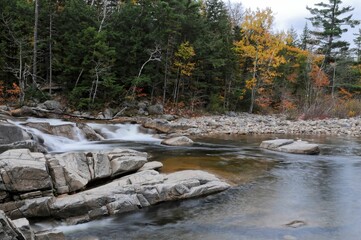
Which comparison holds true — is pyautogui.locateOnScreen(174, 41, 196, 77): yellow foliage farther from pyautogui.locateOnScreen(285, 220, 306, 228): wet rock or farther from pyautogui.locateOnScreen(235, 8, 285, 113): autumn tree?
pyautogui.locateOnScreen(285, 220, 306, 228): wet rock

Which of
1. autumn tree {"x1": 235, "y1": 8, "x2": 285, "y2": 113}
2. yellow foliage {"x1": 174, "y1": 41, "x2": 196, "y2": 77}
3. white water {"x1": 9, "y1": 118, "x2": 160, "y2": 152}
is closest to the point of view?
white water {"x1": 9, "y1": 118, "x2": 160, "y2": 152}

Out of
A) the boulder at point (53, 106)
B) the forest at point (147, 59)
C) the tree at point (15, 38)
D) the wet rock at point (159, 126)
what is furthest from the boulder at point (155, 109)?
the tree at point (15, 38)

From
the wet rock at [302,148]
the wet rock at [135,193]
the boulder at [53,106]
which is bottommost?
the wet rock at [135,193]

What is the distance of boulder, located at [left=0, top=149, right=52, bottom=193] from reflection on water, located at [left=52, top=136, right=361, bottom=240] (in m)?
1.27

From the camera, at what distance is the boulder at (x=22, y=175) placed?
6.09 meters

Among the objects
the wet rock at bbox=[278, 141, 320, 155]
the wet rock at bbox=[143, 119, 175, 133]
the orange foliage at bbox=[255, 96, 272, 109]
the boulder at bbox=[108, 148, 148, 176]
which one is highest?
the orange foliage at bbox=[255, 96, 272, 109]

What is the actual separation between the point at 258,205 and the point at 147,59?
62.3 ft

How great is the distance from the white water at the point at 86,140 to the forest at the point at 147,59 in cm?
460

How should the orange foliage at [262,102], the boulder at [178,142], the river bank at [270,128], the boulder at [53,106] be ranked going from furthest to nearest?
1. the orange foliage at [262,102]
2. the boulder at [53,106]
3. the river bank at [270,128]
4. the boulder at [178,142]

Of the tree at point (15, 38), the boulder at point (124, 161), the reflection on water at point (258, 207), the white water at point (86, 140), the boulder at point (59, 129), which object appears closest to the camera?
the reflection on water at point (258, 207)

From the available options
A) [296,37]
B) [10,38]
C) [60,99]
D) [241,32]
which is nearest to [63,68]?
[60,99]

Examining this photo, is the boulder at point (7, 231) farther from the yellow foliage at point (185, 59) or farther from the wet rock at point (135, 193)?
the yellow foliage at point (185, 59)

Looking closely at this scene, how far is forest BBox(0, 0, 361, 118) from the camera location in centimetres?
2078

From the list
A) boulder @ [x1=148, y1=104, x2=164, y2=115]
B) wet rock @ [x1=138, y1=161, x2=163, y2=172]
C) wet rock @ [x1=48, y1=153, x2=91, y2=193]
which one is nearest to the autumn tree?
boulder @ [x1=148, y1=104, x2=164, y2=115]
